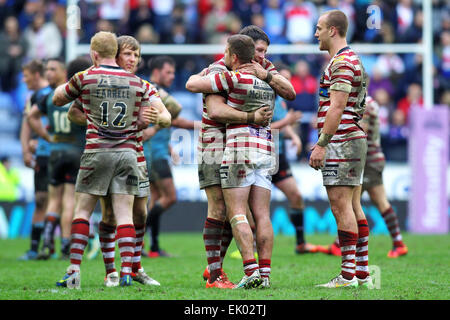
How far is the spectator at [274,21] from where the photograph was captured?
1723cm

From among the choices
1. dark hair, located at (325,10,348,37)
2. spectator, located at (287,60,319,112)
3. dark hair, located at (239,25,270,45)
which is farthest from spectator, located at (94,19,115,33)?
dark hair, located at (325,10,348,37)

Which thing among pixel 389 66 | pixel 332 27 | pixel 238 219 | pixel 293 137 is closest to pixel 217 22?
pixel 389 66

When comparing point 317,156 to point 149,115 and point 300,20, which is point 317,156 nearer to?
point 149,115

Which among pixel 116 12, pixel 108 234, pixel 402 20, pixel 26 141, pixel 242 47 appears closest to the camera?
pixel 242 47

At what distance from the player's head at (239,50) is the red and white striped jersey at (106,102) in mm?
889

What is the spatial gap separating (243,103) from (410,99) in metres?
11.2

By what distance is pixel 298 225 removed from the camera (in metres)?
11.3

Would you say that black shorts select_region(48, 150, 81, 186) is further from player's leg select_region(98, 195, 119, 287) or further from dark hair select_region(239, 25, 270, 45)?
dark hair select_region(239, 25, 270, 45)

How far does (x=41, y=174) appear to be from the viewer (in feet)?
36.8

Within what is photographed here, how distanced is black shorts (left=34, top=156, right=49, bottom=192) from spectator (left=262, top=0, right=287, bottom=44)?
24.2ft

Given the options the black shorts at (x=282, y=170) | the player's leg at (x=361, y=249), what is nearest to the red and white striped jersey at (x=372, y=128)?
the black shorts at (x=282, y=170)

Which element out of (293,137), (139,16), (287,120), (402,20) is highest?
(139,16)
